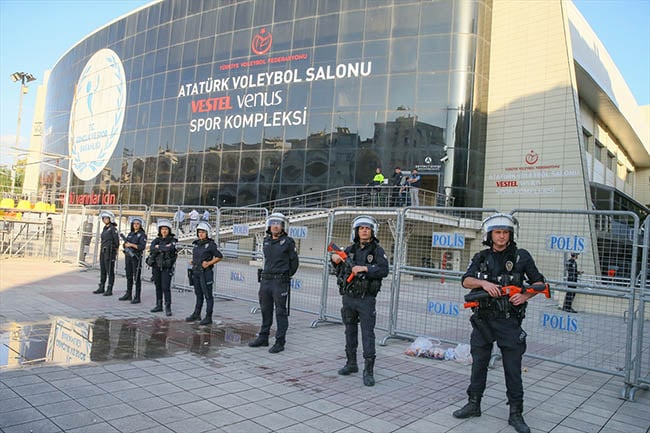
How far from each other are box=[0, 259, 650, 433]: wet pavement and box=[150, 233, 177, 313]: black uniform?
1.04 m

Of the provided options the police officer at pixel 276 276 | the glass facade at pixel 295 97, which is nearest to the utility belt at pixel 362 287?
the police officer at pixel 276 276

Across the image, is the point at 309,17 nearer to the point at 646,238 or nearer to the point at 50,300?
the point at 50,300

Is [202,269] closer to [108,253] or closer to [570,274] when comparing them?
[108,253]

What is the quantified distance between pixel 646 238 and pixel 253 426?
17.5 ft

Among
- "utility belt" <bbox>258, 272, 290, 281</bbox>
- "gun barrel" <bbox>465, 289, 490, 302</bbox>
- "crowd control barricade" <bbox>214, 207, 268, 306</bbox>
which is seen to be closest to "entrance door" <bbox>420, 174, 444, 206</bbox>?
"crowd control barricade" <bbox>214, 207, 268, 306</bbox>

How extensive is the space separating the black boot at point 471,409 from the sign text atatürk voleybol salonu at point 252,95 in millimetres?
22543

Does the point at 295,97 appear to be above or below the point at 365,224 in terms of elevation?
above

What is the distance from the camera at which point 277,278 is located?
738 centimetres

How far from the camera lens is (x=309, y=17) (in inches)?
1066

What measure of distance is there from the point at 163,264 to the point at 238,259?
2210mm

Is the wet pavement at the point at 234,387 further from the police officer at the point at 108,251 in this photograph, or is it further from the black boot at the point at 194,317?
the police officer at the point at 108,251

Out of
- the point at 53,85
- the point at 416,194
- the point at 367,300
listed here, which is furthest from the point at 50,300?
the point at 53,85

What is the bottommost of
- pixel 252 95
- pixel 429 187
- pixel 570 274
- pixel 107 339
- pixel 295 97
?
pixel 107 339

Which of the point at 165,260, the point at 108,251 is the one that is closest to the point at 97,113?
the point at 108,251
